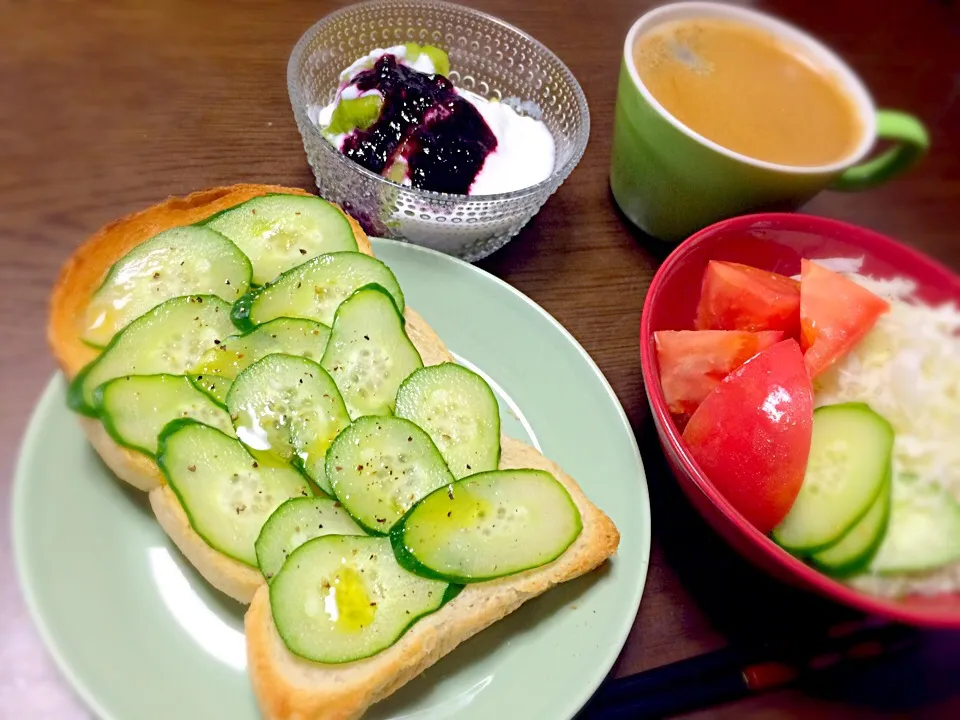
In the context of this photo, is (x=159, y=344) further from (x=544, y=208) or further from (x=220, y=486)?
(x=544, y=208)

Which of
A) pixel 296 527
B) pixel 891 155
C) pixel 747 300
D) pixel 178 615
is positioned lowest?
pixel 178 615

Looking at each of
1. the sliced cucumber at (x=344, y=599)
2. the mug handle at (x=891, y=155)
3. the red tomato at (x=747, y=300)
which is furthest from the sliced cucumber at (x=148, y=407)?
the mug handle at (x=891, y=155)

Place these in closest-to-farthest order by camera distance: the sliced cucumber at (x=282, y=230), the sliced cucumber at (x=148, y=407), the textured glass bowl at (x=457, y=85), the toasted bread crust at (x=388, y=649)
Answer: the toasted bread crust at (x=388, y=649)
the sliced cucumber at (x=148, y=407)
the sliced cucumber at (x=282, y=230)
the textured glass bowl at (x=457, y=85)

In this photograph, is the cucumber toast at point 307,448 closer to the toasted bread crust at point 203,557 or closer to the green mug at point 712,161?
the toasted bread crust at point 203,557

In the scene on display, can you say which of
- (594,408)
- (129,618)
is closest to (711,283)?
(594,408)

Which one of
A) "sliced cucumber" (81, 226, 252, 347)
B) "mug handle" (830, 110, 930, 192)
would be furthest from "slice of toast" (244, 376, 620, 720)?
"mug handle" (830, 110, 930, 192)

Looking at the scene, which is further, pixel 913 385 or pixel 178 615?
pixel 913 385

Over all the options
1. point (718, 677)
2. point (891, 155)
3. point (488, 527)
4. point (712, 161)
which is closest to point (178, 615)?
point (488, 527)
